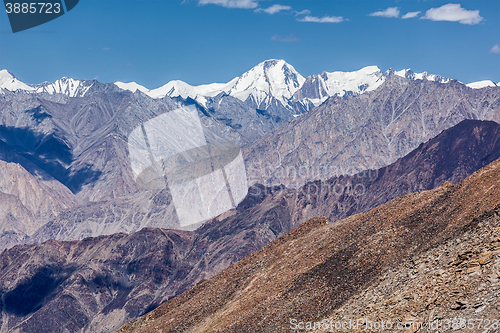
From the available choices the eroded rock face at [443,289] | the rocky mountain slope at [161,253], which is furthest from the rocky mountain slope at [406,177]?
the eroded rock face at [443,289]

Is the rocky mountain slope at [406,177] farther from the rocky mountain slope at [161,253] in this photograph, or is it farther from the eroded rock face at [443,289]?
the eroded rock face at [443,289]

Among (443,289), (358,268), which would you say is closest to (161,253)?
(358,268)

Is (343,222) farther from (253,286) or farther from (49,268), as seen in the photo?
(49,268)

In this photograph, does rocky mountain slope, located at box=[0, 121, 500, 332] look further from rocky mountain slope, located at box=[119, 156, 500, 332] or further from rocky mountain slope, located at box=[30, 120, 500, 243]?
rocky mountain slope, located at box=[119, 156, 500, 332]

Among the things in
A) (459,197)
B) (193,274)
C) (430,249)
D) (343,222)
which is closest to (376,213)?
(343,222)

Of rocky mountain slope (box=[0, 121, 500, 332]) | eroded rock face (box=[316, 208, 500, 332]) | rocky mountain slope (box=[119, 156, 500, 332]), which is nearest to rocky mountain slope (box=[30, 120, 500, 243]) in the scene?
rocky mountain slope (box=[0, 121, 500, 332])

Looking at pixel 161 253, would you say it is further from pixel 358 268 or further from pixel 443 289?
pixel 443 289

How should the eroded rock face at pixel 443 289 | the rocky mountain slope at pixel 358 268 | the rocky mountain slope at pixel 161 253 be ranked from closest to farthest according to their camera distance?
1. the eroded rock face at pixel 443 289
2. the rocky mountain slope at pixel 358 268
3. the rocky mountain slope at pixel 161 253
